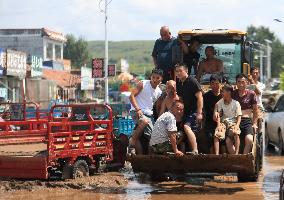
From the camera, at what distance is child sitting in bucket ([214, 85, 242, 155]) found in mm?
11133

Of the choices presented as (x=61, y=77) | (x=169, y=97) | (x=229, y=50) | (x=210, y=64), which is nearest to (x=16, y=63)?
(x=61, y=77)

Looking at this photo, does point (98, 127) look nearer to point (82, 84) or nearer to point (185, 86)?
point (185, 86)

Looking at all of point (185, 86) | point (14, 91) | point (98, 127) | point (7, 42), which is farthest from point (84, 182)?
point (7, 42)

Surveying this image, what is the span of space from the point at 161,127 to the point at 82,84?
4539cm

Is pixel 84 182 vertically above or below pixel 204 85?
below

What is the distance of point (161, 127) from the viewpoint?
438 inches

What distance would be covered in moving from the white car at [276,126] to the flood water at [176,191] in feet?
18.2

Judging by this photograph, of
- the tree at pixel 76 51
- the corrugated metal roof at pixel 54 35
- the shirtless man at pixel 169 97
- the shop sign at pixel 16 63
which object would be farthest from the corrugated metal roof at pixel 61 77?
the tree at pixel 76 51

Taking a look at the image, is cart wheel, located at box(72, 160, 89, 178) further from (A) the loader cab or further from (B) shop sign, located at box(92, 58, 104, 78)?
(B) shop sign, located at box(92, 58, 104, 78)

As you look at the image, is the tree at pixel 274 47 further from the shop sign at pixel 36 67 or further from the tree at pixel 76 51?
the shop sign at pixel 36 67

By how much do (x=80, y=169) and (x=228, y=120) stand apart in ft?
9.53

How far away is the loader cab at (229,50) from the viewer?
13.6 metres

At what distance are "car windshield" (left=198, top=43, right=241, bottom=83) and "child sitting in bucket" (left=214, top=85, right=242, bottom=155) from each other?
8.11 ft

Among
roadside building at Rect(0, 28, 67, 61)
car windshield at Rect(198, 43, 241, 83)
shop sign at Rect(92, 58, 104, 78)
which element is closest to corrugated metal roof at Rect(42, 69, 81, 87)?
→ roadside building at Rect(0, 28, 67, 61)
